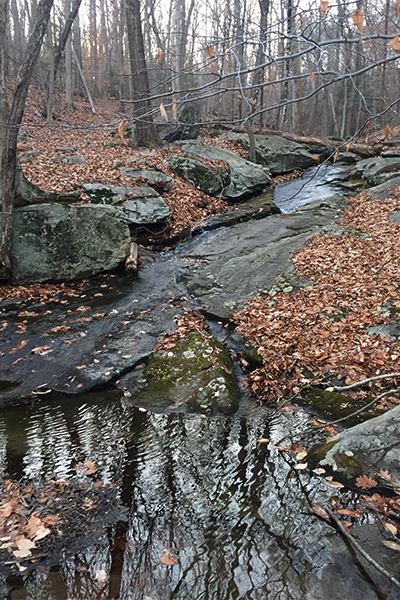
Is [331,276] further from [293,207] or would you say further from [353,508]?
[293,207]

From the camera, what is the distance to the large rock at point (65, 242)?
7.64 metres

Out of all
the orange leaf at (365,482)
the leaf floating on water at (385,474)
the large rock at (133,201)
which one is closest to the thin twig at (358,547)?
the orange leaf at (365,482)

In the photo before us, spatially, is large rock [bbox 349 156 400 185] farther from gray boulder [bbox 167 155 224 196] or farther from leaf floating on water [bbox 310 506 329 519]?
leaf floating on water [bbox 310 506 329 519]

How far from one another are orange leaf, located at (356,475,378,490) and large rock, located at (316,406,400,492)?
0.11ft

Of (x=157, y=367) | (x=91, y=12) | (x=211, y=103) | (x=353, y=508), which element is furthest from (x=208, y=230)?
(x=91, y=12)

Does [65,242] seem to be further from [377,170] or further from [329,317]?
[377,170]

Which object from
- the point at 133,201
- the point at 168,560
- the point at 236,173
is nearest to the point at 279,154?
the point at 236,173

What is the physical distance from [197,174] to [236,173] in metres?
1.84

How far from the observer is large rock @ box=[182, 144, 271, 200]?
44.6 feet

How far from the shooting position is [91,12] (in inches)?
1321

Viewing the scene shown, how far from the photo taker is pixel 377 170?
14039mm

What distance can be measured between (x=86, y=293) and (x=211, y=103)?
2636 centimetres

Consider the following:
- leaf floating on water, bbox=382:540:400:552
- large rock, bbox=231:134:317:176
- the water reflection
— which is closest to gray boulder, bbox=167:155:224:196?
large rock, bbox=231:134:317:176

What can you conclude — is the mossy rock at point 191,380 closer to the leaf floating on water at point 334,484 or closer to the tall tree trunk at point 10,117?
the leaf floating on water at point 334,484
